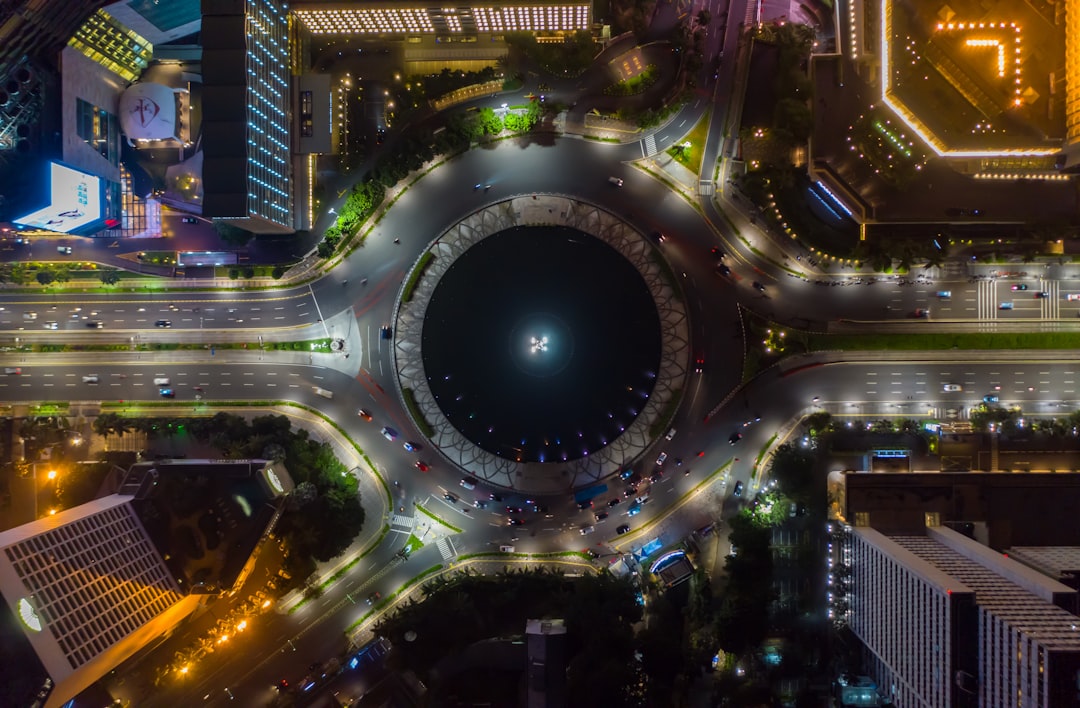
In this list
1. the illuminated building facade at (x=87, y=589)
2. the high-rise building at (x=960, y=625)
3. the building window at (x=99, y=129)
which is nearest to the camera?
the high-rise building at (x=960, y=625)

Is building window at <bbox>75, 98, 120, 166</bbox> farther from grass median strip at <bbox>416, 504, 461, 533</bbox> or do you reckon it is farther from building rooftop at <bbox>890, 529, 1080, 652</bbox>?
building rooftop at <bbox>890, 529, 1080, 652</bbox>

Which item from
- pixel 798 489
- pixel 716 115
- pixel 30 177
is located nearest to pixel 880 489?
pixel 798 489

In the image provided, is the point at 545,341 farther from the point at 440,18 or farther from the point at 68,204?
the point at 68,204

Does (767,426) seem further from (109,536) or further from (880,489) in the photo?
(109,536)

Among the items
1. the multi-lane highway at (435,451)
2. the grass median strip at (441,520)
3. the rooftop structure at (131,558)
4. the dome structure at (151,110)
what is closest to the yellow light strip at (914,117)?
the multi-lane highway at (435,451)

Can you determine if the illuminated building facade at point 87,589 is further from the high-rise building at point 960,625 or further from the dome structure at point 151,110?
the high-rise building at point 960,625

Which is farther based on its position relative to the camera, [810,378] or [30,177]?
[810,378]
